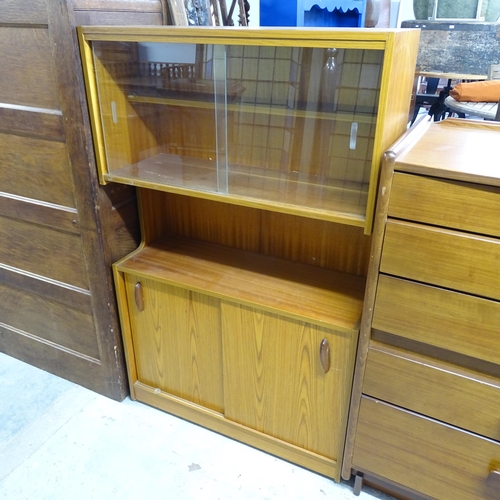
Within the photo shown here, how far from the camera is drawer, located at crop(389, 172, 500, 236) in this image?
33.4 inches

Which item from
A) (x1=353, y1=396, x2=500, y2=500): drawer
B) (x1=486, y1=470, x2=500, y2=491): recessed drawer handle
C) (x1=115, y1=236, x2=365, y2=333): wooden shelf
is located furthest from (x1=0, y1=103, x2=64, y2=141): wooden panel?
(x1=486, y1=470, x2=500, y2=491): recessed drawer handle

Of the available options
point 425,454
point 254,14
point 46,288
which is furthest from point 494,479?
point 254,14

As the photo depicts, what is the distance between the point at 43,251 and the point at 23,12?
76cm

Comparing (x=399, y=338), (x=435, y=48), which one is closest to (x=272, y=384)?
(x=399, y=338)

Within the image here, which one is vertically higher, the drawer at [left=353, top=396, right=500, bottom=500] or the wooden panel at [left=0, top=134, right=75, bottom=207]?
the wooden panel at [left=0, top=134, right=75, bottom=207]

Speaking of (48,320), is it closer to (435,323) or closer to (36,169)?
(36,169)

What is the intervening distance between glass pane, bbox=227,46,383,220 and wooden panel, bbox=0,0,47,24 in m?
0.52

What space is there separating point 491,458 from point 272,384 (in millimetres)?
605

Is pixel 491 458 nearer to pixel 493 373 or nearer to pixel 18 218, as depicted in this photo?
pixel 493 373

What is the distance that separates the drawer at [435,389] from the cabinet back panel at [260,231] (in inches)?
13.3

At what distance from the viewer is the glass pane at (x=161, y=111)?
1.21m

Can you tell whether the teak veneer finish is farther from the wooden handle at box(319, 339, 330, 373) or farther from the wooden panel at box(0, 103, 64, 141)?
the wooden handle at box(319, 339, 330, 373)

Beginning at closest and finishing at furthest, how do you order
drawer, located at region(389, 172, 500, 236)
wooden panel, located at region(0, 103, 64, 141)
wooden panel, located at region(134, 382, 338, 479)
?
1. drawer, located at region(389, 172, 500, 236)
2. wooden panel, located at region(0, 103, 64, 141)
3. wooden panel, located at region(134, 382, 338, 479)

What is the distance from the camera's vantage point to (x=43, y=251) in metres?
1.56
